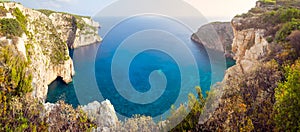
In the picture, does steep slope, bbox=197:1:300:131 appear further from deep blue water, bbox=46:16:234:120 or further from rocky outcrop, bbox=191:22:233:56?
rocky outcrop, bbox=191:22:233:56

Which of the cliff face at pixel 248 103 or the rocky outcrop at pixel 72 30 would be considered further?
the rocky outcrop at pixel 72 30

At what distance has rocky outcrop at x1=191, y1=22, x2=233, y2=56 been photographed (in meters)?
67.4

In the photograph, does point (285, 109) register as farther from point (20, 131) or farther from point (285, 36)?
point (20, 131)

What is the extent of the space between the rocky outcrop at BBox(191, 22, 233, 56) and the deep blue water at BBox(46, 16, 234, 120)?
10.1 metres

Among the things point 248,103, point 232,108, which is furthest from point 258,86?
point 232,108

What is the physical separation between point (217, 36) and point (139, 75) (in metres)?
38.0

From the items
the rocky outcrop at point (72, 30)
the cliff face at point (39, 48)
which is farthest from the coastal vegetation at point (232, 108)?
the rocky outcrop at point (72, 30)

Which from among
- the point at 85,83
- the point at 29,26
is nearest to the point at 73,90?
the point at 85,83

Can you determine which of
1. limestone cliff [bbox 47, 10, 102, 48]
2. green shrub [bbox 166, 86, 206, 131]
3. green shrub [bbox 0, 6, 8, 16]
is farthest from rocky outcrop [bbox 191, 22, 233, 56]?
green shrub [bbox 166, 86, 206, 131]

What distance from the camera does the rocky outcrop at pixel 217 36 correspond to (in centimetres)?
6744

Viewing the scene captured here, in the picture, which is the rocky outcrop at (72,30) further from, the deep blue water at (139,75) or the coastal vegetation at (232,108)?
the coastal vegetation at (232,108)

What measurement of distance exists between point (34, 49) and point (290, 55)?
34144 mm

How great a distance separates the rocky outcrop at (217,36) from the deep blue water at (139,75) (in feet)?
33.2

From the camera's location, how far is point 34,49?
3553cm
